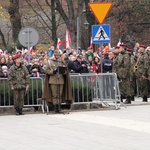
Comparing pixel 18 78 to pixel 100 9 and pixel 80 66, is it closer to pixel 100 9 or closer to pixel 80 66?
pixel 100 9

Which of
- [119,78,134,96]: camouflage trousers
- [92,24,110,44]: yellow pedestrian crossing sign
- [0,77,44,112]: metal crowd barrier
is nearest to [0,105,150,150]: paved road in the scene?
[0,77,44,112]: metal crowd barrier

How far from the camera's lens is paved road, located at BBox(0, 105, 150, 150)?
12.1 m

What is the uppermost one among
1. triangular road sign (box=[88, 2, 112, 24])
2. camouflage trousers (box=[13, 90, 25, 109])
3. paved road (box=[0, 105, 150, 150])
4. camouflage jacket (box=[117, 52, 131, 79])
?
triangular road sign (box=[88, 2, 112, 24])

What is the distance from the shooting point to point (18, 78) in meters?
18.3

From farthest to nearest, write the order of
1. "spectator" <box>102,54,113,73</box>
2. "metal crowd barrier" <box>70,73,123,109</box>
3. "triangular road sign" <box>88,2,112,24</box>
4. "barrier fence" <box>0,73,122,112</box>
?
"spectator" <box>102,54,113,73</box> < "triangular road sign" <box>88,2,112,24</box> < "metal crowd barrier" <box>70,73,123,109</box> < "barrier fence" <box>0,73,122,112</box>

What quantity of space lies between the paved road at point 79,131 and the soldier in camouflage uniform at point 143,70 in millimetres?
3531

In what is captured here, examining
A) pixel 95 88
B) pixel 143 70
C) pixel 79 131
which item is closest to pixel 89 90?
pixel 95 88

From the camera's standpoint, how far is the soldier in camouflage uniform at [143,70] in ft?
73.1

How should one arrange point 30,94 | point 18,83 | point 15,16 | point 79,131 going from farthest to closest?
point 15,16, point 30,94, point 18,83, point 79,131

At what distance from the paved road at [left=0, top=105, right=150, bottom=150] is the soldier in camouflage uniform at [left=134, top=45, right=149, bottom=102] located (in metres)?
3.53

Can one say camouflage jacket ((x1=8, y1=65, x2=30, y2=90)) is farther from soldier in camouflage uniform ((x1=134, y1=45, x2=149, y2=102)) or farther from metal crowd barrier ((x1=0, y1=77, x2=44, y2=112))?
soldier in camouflage uniform ((x1=134, y1=45, x2=149, y2=102))

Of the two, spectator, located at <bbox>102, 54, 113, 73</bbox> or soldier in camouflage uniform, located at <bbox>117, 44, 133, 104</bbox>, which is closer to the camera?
soldier in camouflage uniform, located at <bbox>117, 44, 133, 104</bbox>

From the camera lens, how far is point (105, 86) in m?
19.9

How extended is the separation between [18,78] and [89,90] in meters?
2.59
